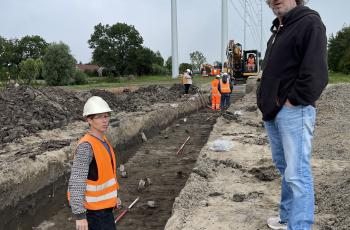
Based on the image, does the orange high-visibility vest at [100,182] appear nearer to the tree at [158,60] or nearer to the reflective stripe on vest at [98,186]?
the reflective stripe on vest at [98,186]

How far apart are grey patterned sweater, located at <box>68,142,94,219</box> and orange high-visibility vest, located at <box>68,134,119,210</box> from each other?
0.06 m

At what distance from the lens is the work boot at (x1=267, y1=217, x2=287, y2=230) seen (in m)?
3.57

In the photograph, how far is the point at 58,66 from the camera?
133ft

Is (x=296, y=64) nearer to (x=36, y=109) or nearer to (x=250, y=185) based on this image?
(x=250, y=185)

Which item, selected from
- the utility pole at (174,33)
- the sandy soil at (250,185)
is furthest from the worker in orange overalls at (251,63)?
the sandy soil at (250,185)

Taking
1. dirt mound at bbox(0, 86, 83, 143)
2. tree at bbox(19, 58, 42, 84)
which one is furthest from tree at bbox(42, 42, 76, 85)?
dirt mound at bbox(0, 86, 83, 143)

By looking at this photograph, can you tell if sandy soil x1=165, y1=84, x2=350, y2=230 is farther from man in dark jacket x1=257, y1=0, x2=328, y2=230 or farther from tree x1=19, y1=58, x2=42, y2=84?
tree x1=19, y1=58, x2=42, y2=84

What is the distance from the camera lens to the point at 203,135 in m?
12.7

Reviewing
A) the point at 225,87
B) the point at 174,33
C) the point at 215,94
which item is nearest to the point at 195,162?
the point at 225,87

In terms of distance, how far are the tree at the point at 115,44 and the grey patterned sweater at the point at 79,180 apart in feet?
194

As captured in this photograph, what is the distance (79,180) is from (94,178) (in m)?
0.13

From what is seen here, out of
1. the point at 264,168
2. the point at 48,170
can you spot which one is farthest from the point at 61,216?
the point at 264,168

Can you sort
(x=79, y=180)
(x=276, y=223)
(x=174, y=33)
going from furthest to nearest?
(x=174, y=33), (x=276, y=223), (x=79, y=180)

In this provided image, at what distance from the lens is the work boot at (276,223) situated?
3572 millimetres
